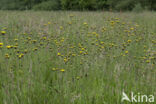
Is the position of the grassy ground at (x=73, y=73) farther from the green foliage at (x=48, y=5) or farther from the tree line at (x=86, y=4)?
the green foliage at (x=48, y=5)

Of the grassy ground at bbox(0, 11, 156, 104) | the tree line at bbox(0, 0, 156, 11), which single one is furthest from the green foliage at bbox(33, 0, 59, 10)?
the grassy ground at bbox(0, 11, 156, 104)

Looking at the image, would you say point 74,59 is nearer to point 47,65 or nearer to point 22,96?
point 47,65

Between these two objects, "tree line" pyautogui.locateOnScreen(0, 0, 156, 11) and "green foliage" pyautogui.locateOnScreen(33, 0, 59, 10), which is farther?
"green foliage" pyautogui.locateOnScreen(33, 0, 59, 10)

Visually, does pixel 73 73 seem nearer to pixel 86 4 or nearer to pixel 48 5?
pixel 86 4

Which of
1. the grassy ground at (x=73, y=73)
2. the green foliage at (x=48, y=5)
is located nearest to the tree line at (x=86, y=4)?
the green foliage at (x=48, y=5)

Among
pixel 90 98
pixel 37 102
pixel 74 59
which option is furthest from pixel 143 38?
pixel 37 102

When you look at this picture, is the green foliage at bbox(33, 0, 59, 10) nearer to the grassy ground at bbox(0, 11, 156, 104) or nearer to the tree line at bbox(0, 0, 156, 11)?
the tree line at bbox(0, 0, 156, 11)

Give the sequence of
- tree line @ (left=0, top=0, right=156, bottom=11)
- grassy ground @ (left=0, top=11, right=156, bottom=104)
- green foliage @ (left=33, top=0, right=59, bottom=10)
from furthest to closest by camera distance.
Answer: green foliage @ (left=33, top=0, right=59, bottom=10), tree line @ (left=0, top=0, right=156, bottom=11), grassy ground @ (left=0, top=11, right=156, bottom=104)

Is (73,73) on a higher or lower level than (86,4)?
lower

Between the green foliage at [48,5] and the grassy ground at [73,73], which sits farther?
the green foliage at [48,5]

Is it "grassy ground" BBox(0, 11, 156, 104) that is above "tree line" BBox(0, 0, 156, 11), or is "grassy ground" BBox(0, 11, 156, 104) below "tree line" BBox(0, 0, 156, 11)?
below

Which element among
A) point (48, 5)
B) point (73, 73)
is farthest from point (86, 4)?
point (73, 73)

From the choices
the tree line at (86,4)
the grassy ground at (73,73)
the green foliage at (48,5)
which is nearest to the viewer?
the grassy ground at (73,73)

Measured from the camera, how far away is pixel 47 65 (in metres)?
3.21
